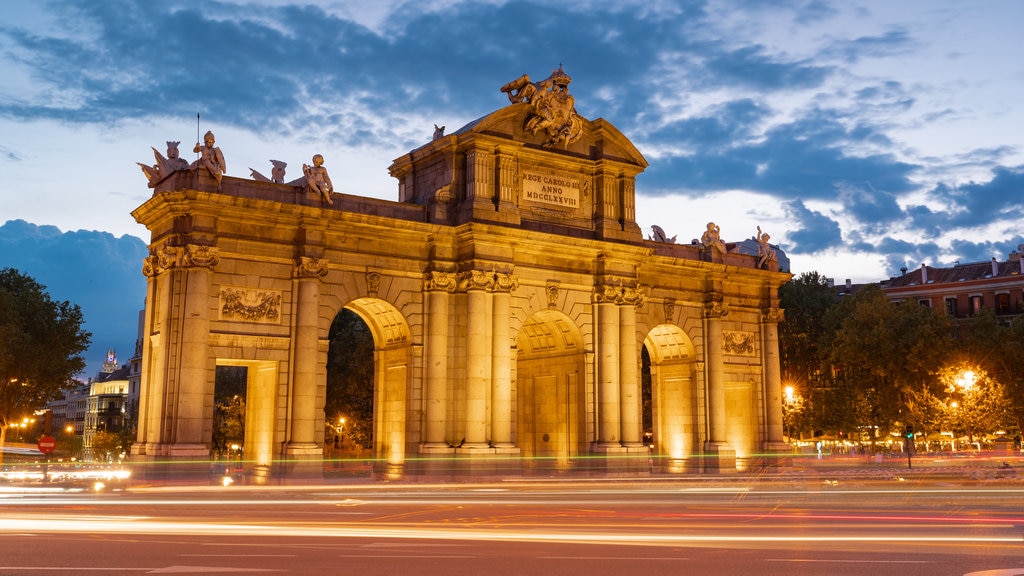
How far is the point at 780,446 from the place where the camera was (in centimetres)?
5044

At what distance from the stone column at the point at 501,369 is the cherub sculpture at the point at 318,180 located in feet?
26.3

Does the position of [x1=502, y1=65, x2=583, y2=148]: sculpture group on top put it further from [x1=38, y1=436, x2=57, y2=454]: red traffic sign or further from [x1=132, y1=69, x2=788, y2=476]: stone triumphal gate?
[x1=38, y1=436, x2=57, y2=454]: red traffic sign

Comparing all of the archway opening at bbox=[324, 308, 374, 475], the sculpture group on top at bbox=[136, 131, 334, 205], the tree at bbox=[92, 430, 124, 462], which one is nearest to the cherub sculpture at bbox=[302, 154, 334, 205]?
the sculpture group on top at bbox=[136, 131, 334, 205]

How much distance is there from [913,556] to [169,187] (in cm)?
3076

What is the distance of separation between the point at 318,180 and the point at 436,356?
28.4ft

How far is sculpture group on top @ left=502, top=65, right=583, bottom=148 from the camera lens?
4291 centimetres

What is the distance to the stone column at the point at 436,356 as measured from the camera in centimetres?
3966

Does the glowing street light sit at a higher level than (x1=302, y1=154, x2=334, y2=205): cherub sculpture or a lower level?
lower

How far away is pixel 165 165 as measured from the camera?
37156mm

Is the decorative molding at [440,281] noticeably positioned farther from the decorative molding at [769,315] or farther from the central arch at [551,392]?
the decorative molding at [769,315]

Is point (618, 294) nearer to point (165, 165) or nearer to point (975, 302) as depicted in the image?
point (165, 165)

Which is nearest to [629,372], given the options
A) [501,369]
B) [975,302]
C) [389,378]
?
[501,369]

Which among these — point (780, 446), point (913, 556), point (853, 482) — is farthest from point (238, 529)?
point (780, 446)

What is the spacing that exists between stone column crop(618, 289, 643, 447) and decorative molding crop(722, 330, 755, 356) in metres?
7.69
